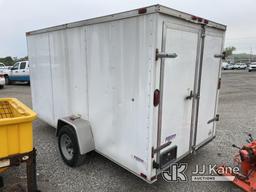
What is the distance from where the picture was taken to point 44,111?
481cm

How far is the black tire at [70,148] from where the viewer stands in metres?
3.37

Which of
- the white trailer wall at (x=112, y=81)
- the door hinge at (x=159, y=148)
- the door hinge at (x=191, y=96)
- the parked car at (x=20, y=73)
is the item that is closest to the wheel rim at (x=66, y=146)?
the white trailer wall at (x=112, y=81)

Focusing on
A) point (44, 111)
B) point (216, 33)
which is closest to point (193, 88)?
point (216, 33)

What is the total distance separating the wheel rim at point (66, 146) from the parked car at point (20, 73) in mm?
12735

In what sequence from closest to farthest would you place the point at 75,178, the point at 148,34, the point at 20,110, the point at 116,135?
the point at 148,34 → the point at 20,110 → the point at 116,135 → the point at 75,178

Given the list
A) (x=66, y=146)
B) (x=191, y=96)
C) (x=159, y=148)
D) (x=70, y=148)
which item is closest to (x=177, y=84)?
(x=191, y=96)

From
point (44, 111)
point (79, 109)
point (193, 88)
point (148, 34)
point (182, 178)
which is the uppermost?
point (148, 34)

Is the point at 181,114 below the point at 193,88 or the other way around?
below

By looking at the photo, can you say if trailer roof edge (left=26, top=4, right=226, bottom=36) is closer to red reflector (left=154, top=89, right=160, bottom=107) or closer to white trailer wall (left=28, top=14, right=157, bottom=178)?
white trailer wall (left=28, top=14, right=157, bottom=178)

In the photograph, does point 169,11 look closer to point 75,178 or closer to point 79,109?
point 79,109

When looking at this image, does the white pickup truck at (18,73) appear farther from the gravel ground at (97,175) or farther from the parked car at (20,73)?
the gravel ground at (97,175)

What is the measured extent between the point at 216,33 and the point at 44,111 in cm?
388
